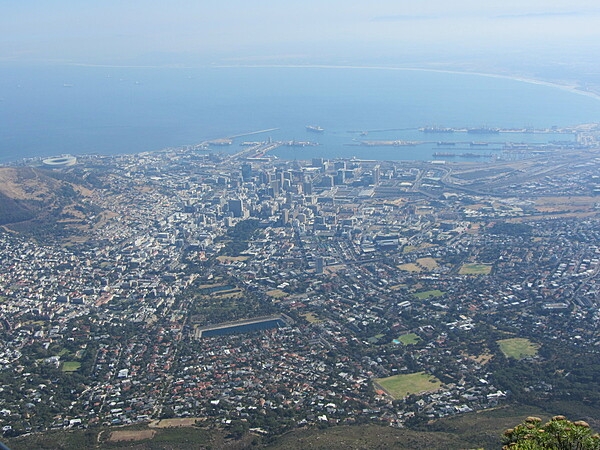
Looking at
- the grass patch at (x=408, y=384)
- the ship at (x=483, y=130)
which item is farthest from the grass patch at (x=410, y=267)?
the ship at (x=483, y=130)

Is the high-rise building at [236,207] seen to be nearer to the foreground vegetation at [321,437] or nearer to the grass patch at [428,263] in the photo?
the grass patch at [428,263]

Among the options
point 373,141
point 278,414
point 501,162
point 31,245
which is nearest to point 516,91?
point 373,141

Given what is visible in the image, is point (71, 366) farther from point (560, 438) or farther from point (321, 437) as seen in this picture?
point (560, 438)

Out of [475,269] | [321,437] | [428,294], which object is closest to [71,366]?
[321,437]

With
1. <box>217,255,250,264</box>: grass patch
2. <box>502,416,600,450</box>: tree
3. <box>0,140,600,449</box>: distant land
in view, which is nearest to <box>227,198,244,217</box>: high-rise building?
<box>0,140,600,449</box>: distant land

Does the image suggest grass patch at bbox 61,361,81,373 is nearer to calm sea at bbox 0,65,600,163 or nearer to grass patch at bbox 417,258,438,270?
grass patch at bbox 417,258,438,270

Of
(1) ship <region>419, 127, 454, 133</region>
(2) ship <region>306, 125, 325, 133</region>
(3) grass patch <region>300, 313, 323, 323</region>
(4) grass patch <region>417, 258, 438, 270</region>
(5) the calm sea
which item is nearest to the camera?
(3) grass patch <region>300, 313, 323, 323</region>

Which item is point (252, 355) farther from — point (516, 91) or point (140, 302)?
point (516, 91)
